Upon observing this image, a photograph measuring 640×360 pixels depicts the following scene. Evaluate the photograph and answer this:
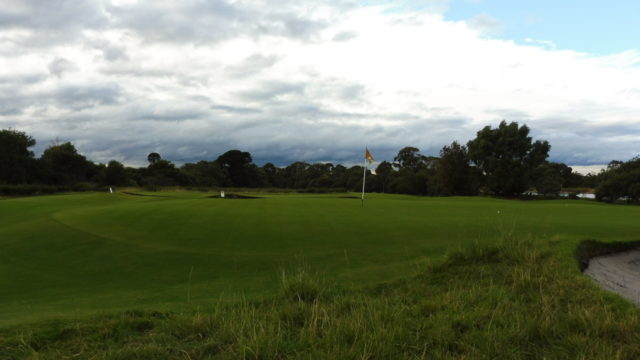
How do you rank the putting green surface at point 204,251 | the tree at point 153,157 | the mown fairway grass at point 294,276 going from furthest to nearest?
the tree at point 153,157 < the putting green surface at point 204,251 < the mown fairway grass at point 294,276

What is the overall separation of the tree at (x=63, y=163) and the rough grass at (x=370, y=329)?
297 ft

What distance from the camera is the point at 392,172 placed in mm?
105938

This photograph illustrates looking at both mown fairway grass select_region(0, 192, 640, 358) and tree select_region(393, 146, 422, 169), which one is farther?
tree select_region(393, 146, 422, 169)

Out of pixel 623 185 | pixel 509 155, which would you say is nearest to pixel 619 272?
pixel 509 155

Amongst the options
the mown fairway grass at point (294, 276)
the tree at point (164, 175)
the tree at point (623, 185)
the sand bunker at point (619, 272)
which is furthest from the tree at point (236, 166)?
the sand bunker at point (619, 272)

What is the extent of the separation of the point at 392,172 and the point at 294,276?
10133cm

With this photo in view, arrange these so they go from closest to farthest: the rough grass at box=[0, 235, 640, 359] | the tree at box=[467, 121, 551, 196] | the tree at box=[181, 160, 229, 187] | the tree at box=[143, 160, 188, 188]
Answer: the rough grass at box=[0, 235, 640, 359]
the tree at box=[467, 121, 551, 196]
the tree at box=[143, 160, 188, 188]
the tree at box=[181, 160, 229, 187]

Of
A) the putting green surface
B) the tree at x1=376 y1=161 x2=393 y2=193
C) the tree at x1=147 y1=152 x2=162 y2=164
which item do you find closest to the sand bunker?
the putting green surface

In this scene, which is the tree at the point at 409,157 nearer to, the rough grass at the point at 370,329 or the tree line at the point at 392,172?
the tree line at the point at 392,172

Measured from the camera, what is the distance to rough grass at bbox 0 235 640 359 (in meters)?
3.67

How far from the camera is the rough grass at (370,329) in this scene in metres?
3.67

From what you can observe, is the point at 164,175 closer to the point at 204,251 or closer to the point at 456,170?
the point at 456,170

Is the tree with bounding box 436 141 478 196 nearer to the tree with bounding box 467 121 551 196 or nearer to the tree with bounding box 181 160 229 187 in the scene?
the tree with bounding box 467 121 551 196

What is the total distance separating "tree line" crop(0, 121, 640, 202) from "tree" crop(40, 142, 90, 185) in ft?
0.60
